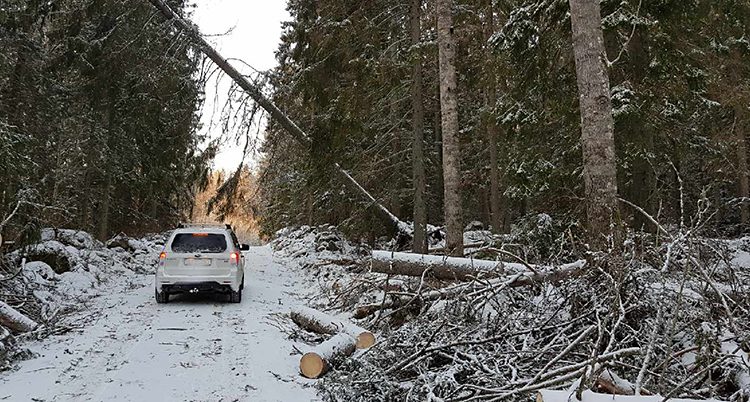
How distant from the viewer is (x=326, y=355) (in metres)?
6.56

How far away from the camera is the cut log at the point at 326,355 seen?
21.0ft

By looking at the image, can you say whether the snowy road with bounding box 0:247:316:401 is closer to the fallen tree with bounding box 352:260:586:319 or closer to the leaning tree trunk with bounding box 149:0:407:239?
the fallen tree with bounding box 352:260:586:319

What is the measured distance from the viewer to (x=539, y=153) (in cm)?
1199

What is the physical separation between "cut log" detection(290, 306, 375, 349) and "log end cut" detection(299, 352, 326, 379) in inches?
23.9

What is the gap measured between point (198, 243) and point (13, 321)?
13.8ft

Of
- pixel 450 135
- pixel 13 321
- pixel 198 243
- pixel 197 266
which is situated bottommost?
pixel 13 321

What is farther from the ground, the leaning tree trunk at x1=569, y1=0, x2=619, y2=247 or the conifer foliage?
the conifer foliage

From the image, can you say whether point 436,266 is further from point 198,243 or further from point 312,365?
point 198,243

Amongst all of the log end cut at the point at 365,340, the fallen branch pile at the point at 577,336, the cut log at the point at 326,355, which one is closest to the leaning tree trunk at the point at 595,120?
the fallen branch pile at the point at 577,336

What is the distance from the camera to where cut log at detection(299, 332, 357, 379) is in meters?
6.39

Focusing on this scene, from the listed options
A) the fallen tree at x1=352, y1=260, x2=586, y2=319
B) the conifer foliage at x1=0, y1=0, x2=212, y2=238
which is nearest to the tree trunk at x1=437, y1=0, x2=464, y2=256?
the fallen tree at x1=352, y1=260, x2=586, y2=319

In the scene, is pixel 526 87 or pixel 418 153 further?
pixel 418 153

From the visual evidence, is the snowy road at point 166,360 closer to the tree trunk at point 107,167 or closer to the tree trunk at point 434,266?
the tree trunk at point 434,266

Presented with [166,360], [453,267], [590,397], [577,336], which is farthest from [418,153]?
[590,397]
